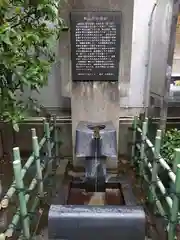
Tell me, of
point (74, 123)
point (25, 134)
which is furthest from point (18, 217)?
point (25, 134)

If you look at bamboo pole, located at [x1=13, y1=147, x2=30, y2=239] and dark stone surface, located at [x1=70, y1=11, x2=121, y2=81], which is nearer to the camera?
bamboo pole, located at [x1=13, y1=147, x2=30, y2=239]

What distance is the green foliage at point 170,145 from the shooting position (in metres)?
4.12

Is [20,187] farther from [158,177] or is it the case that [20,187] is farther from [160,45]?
[160,45]

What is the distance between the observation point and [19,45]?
2342 millimetres

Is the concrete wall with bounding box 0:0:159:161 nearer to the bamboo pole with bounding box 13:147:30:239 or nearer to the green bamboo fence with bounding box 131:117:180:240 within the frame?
the green bamboo fence with bounding box 131:117:180:240

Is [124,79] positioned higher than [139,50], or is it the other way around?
[139,50]

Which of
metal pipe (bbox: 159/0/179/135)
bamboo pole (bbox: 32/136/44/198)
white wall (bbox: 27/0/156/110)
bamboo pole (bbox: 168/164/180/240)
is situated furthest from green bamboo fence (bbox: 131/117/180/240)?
bamboo pole (bbox: 32/136/44/198)

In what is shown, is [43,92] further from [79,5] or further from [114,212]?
[114,212]

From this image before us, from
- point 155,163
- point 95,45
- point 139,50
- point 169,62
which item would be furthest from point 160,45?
point 155,163

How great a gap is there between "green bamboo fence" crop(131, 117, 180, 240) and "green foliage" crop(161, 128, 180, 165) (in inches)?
11.5

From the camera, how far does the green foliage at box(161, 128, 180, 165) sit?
13.5 feet

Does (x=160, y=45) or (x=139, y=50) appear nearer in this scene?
(x=160, y=45)

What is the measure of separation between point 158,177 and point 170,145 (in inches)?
36.5

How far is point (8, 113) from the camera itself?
243cm
